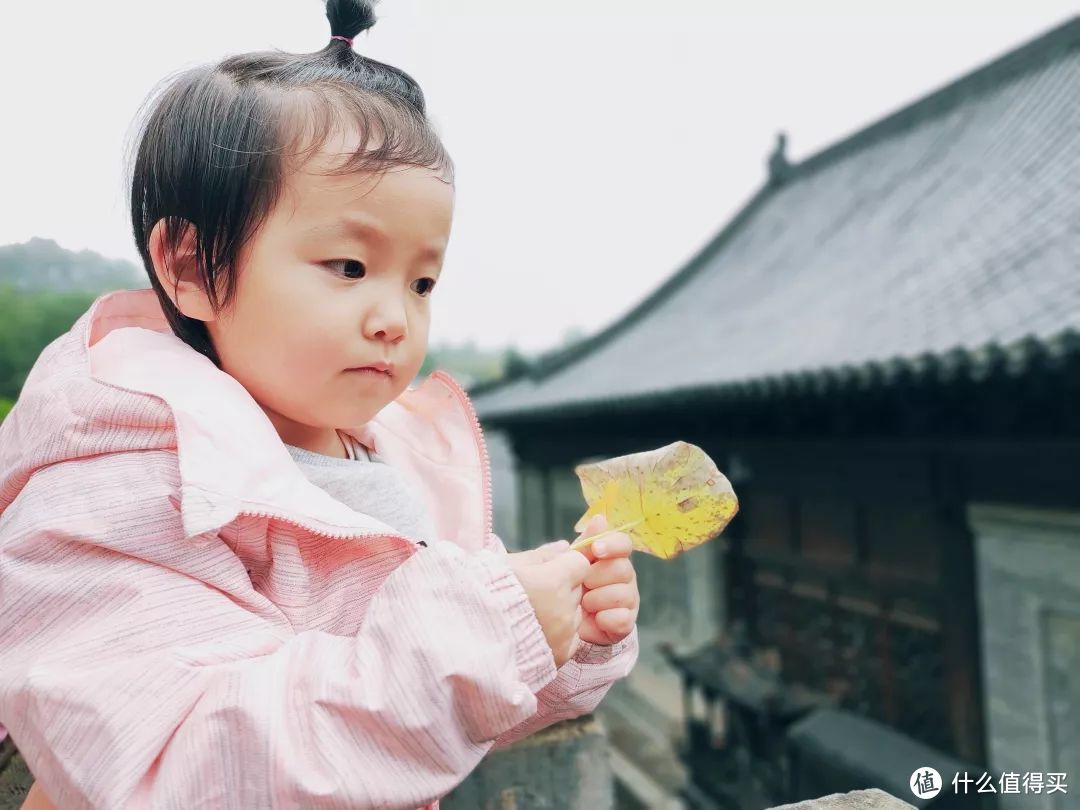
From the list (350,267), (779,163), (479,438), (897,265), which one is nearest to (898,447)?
(897,265)

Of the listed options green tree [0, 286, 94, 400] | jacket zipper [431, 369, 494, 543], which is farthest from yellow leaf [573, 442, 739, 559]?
green tree [0, 286, 94, 400]

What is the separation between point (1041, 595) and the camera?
370 centimetres

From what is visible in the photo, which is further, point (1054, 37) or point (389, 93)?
point (1054, 37)

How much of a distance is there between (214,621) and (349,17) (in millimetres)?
803

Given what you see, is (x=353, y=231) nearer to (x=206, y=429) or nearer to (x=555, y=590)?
(x=206, y=429)

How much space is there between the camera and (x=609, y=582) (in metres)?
0.88

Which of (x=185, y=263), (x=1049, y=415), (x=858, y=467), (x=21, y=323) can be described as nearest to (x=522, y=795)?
(x=185, y=263)

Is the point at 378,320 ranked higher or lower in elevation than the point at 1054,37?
lower

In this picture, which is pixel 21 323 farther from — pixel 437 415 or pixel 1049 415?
pixel 1049 415

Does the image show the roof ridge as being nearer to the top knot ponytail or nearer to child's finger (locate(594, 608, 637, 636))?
the top knot ponytail

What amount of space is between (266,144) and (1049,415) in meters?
3.63

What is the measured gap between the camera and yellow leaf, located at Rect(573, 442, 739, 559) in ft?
2.99

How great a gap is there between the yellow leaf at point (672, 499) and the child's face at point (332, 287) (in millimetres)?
324

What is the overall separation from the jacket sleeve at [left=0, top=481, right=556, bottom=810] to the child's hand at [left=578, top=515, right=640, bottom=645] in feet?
0.49
